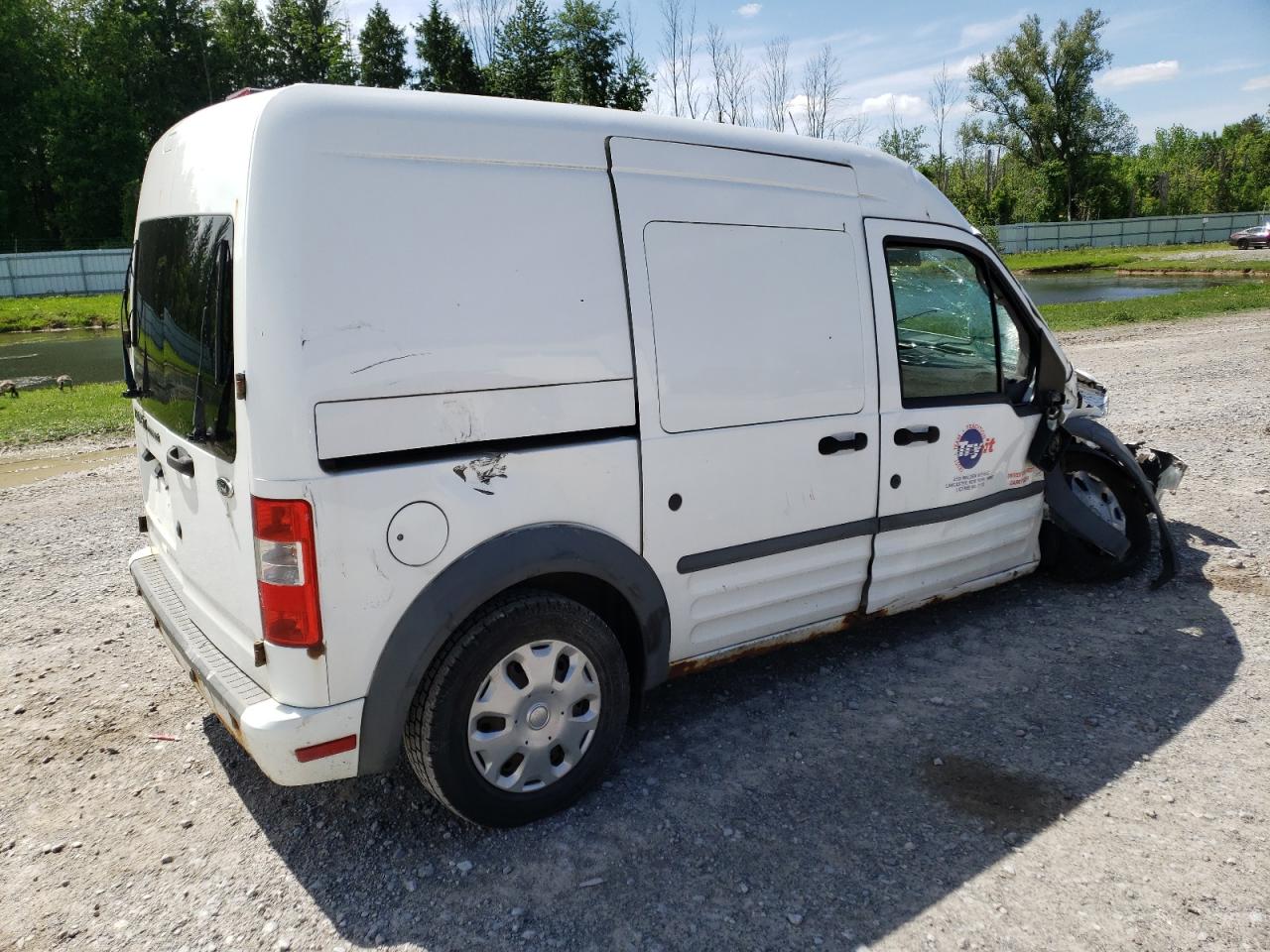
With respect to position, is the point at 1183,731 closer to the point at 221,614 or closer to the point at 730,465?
the point at 730,465

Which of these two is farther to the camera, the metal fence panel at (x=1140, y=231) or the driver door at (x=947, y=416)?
the metal fence panel at (x=1140, y=231)

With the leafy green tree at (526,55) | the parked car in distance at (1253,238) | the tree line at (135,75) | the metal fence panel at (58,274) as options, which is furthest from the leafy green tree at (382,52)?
the parked car in distance at (1253,238)

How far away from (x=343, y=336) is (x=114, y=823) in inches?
77.1

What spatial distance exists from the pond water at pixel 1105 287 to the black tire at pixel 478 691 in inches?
927

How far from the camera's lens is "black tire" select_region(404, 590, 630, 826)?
2.82 m

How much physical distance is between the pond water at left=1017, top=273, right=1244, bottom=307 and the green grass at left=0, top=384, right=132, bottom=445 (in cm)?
2097

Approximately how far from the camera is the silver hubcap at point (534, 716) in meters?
2.94

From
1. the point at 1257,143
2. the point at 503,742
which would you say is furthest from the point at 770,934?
the point at 1257,143

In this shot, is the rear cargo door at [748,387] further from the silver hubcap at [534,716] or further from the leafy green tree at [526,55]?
the leafy green tree at [526,55]

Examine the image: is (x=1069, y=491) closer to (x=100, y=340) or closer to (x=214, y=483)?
(x=214, y=483)

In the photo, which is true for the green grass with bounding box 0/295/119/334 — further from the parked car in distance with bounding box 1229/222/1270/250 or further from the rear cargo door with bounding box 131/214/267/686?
the parked car in distance with bounding box 1229/222/1270/250

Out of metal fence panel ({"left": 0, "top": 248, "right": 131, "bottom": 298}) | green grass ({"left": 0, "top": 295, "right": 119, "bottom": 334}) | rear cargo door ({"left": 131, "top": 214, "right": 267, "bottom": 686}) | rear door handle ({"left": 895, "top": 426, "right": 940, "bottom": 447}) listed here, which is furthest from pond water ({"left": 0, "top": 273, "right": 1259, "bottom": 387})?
rear door handle ({"left": 895, "top": 426, "right": 940, "bottom": 447})

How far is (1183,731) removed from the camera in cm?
357

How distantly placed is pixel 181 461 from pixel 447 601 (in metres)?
1.10
